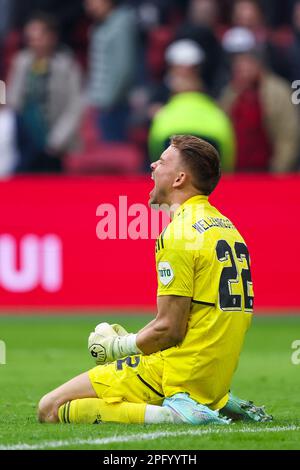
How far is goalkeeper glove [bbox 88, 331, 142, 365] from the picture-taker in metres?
7.96

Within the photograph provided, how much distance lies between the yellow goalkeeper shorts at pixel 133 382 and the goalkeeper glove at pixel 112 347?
12 centimetres

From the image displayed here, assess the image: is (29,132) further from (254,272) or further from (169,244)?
(169,244)

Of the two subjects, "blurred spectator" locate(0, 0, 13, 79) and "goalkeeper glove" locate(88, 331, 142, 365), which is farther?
"blurred spectator" locate(0, 0, 13, 79)

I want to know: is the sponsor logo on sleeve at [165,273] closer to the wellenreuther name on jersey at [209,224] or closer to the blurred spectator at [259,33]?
the wellenreuther name on jersey at [209,224]

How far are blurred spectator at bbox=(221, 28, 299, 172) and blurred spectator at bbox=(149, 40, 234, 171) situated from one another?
34 centimetres

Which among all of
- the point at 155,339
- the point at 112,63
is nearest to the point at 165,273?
the point at 155,339

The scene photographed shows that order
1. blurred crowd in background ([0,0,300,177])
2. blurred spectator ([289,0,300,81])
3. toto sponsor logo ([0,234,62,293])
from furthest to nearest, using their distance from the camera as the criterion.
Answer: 1. blurred spectator ([289,0,300,81])
2. blurred crowd in background ([0,0,300,177])
3. toto sponsor logo ([0,234,62,293])

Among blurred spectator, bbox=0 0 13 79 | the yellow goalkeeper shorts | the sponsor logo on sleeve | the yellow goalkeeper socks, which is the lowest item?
the yellow goalkeeper socks

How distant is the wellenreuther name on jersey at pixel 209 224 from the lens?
26.2 feet

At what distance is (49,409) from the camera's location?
327 inches

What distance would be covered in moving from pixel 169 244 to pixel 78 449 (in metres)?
1.45

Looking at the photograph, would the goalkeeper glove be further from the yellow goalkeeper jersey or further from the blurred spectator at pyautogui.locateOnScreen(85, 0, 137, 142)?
the blurred spectator at pyautogui.locateOnScreen(85, 0, 137, 142)

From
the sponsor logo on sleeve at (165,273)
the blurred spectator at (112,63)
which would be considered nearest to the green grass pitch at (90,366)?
the sponsor logo on sleeve at (165,273)

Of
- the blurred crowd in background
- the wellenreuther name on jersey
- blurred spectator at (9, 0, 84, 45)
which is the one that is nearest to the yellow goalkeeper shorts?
the wellenreuther name on jersey
